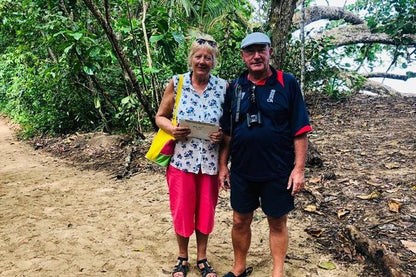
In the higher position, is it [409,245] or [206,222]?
[206,222]

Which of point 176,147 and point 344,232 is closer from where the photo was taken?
point 176,147

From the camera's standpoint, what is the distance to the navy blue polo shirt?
2188 mm

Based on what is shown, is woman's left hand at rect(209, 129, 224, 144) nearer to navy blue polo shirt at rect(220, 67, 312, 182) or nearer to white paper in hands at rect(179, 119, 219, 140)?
white paper in hands at rect(179, 119, 219, 140)

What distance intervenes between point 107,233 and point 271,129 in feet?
7.39

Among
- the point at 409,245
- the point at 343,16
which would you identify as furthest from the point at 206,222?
the point at 343,16

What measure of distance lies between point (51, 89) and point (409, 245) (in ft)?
26.8

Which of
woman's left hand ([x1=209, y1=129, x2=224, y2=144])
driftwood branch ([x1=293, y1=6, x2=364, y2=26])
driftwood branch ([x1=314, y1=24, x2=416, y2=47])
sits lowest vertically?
woman's left hand ([x1=209, y1=129, x2=224, y2=144])

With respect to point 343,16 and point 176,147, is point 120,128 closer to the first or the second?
point 176,147

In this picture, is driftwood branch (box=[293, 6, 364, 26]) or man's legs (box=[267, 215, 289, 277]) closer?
man's legs (box=[267, 215, 289, 277])

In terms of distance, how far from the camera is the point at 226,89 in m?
2.55

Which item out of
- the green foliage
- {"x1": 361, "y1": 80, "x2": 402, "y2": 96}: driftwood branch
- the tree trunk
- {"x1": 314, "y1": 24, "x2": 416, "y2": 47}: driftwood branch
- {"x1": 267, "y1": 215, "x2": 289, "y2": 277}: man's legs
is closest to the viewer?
{"x1": 267, "y1": 215, "x2": 289, "y2": 277}: man's legs

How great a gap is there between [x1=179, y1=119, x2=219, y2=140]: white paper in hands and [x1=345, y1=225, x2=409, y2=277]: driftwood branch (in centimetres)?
157

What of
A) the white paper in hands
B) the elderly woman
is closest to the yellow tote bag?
the elderly woman

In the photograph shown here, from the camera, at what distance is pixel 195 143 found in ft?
8.26
